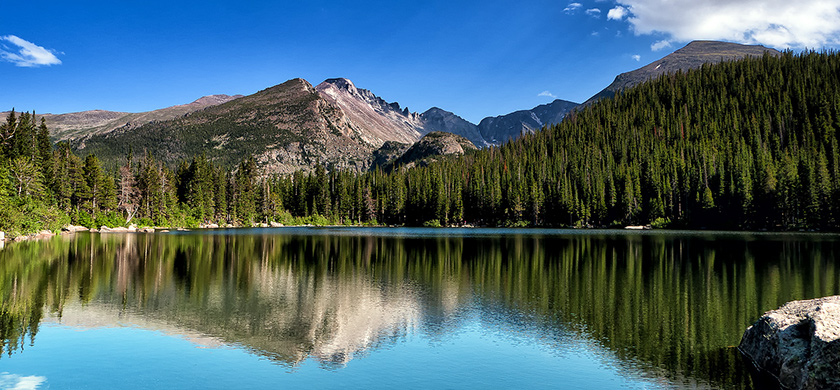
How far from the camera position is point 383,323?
20438 mm

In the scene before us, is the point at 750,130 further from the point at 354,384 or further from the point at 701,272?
the point at 354,384

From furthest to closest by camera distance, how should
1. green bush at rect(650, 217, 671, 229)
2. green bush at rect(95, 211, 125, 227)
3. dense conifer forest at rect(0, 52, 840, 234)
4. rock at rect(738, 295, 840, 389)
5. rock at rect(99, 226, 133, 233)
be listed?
green bush at rect(650, 217, 671, 229)
dense conifer forest at rect(0, 52, 840, 234)
green bush at rect(95, 211, 125, 227)
rock at rect(99, 226, 133, 233)
rock at rect(738, 295, 840, 389)

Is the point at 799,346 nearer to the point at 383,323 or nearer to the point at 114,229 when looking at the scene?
the point at 383,323

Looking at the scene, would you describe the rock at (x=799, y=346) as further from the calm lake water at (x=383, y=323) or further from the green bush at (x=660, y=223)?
the green bush at (x=660, y=223)

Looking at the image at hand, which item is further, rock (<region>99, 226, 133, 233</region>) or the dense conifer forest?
the dense conifer forest

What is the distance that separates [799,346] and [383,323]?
13824 millimetres

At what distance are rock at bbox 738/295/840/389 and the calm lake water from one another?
0.71m

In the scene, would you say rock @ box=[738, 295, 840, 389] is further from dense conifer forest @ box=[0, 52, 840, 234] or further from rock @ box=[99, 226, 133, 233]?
rock @ box=[99, 226, 133, 233]

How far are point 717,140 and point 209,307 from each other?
6849 inches

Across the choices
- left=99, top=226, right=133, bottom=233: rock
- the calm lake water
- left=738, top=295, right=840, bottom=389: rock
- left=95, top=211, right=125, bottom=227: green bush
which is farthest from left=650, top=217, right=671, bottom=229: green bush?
left=95, top=211, right=125, bottom=227: green bush

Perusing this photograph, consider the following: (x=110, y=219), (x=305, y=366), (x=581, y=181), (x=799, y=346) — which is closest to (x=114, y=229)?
(x=110, y=219)

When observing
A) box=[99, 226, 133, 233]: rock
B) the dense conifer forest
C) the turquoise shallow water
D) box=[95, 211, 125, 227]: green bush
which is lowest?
the turquoise shallow water

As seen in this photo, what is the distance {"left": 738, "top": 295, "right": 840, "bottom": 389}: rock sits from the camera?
469 inches

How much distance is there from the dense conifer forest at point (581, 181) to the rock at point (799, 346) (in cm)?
7810
